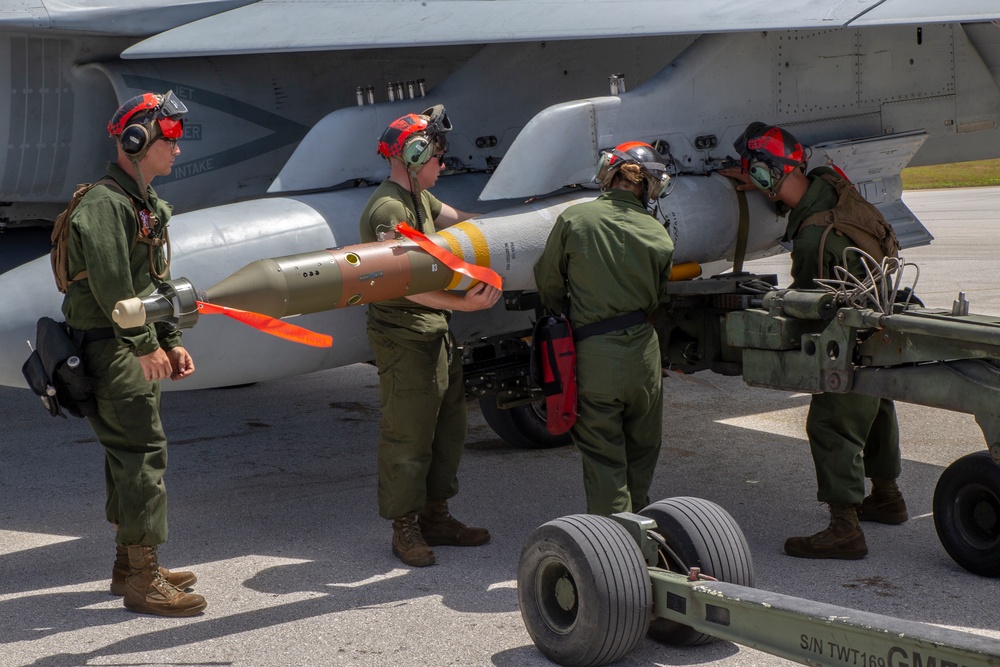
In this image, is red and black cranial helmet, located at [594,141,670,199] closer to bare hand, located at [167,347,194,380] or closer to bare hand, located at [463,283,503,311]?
bare hand, located at [463,283,503,311]

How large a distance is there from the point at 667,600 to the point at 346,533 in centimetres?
224

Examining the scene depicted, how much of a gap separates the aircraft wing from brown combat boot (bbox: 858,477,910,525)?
2.30 meters

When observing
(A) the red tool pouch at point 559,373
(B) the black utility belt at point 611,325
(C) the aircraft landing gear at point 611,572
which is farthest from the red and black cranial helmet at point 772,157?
(C) the aircraft landing gear at point 611,572

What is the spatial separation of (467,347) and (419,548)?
4.56ft

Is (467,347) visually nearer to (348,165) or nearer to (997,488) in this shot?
(348,165)

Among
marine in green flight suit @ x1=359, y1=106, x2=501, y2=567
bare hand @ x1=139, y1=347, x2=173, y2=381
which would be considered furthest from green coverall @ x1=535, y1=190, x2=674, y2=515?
bare hand @ x1=139, y1=347, x2=173, y2=381

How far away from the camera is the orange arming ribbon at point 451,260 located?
512cm

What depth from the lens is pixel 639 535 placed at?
4434mm

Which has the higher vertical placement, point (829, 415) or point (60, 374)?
point (60, 374)

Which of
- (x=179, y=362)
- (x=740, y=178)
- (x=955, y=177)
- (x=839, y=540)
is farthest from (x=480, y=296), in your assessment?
(x=955, y=177)

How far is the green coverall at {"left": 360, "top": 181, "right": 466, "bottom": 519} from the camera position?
5.52 meters

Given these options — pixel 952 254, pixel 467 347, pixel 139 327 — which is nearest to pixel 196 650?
pixel 139 327

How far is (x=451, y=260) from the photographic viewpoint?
522 cm

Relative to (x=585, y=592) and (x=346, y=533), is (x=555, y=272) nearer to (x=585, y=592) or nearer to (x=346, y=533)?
(x=585, y=592)
